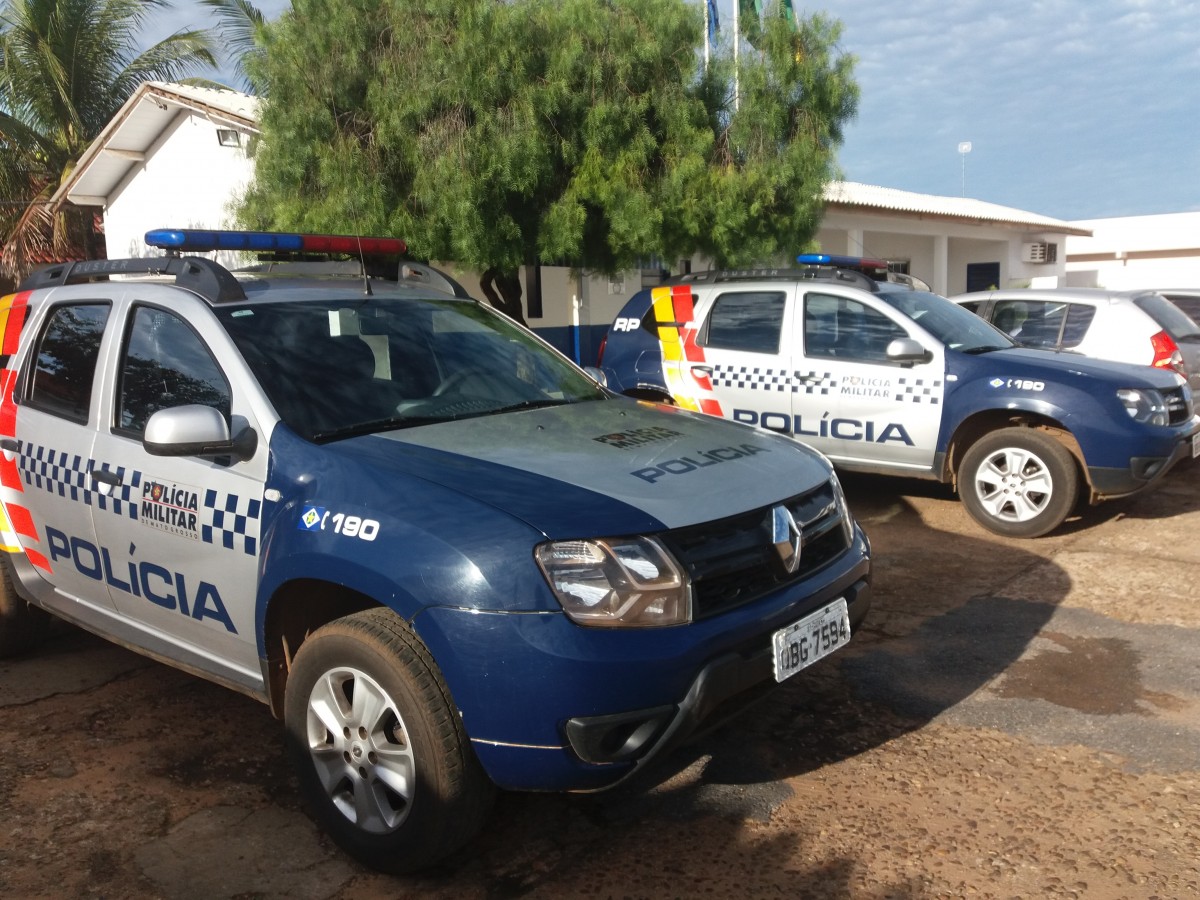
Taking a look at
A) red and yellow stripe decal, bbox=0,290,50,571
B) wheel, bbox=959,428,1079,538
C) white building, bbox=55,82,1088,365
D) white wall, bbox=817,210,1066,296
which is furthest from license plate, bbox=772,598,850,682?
white wall, bbox=817,210,1066,296

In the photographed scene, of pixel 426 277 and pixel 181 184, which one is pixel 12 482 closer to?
pixel 426 277

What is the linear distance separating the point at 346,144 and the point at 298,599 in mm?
6696

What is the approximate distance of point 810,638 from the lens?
3053 mm

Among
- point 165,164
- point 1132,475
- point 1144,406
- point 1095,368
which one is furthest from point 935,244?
point 1132,475

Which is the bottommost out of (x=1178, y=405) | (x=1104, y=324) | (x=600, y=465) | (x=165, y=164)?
(x=1178, y=405)

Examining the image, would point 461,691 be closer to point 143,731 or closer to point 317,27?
point 143,731

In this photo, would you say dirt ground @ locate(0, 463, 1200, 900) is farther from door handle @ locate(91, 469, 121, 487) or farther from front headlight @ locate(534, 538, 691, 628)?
door handle @ locate(91, 469, 121, 487)

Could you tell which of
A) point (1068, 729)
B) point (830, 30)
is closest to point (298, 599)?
point (1068, 729)

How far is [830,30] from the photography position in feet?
31.6

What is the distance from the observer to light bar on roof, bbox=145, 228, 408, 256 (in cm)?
377

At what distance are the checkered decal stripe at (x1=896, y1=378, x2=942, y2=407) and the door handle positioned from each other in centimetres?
497

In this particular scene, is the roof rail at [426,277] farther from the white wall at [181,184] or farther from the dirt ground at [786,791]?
the white wall at [181,184]

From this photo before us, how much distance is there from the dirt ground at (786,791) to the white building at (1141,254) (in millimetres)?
33073

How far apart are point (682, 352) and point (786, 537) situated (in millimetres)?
4803
